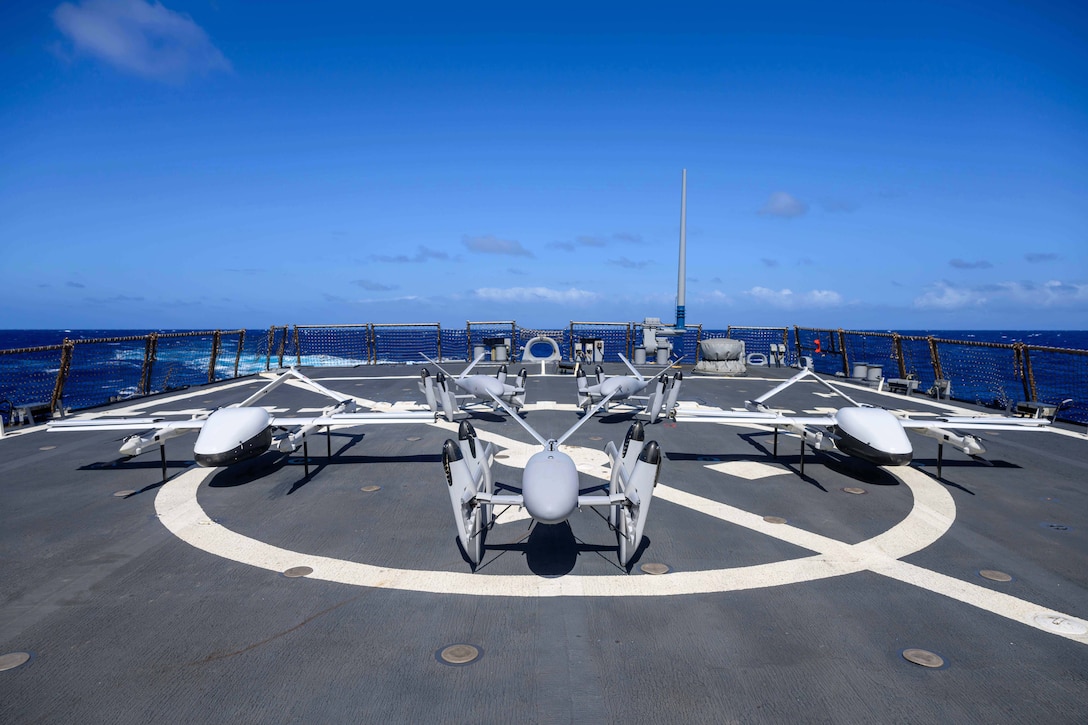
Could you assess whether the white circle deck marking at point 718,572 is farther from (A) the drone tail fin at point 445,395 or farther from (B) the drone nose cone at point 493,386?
(B) the drone nose cone at point 493,386

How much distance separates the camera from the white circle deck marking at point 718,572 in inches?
291

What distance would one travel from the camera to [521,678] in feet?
18.6

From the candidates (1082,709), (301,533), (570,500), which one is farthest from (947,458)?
(301,533)

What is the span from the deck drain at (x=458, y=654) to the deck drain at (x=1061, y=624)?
6938 mm

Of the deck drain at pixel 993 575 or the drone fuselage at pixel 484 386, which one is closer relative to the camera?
the deck drain at pixel 993 575

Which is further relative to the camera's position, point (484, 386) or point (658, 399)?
point (484, 386)

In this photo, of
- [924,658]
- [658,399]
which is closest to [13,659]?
[924,658]

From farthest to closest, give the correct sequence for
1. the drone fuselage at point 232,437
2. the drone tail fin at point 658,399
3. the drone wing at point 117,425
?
the drone tail fin at point 658,399 → the drone wing at point 117,425 → the drone fuselage at point 232,437

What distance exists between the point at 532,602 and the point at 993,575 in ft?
22.3

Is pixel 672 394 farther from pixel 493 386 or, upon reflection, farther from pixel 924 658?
pixel 924 658

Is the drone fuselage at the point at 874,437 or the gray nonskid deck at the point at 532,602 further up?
the drone fuselage at the point at 874,437

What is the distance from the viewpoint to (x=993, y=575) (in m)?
7.87

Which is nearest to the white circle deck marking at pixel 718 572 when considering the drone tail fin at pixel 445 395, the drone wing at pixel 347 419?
the drone wing at pixel 347 419

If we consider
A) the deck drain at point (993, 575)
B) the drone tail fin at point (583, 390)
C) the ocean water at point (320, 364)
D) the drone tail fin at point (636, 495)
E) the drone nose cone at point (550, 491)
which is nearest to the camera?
the drone nose cone at point (550, 491)
